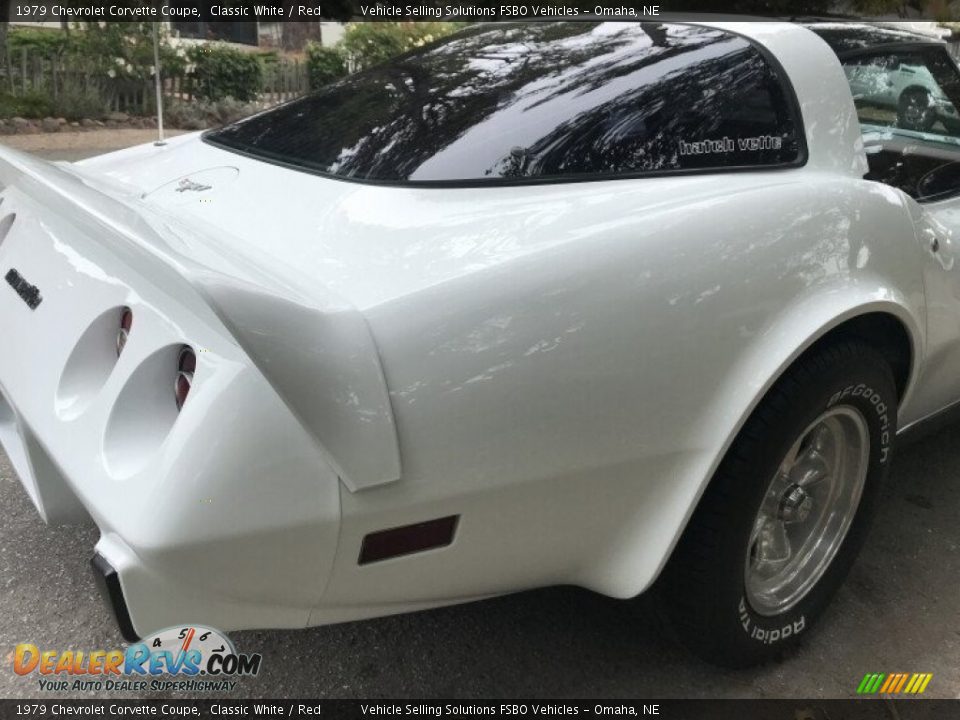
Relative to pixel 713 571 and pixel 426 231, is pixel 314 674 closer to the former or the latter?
pixel 713 571

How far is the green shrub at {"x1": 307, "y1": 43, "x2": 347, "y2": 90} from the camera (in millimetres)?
16594

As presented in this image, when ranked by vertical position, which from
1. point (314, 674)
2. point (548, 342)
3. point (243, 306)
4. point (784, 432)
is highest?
point (243, 306)

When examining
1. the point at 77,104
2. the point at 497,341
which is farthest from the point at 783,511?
the point at 77,104

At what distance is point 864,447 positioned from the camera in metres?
2.19

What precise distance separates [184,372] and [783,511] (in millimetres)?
1458

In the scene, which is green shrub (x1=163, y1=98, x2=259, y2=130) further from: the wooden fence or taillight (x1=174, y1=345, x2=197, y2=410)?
taillight (x1=174, y1=345, x2=197, y2=410)

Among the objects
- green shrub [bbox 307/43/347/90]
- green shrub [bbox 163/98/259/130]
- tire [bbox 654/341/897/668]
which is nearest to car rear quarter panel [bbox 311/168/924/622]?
tire [bbox 654/341/897/668]

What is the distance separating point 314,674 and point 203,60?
48.4 ft

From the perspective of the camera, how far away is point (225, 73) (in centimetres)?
1513

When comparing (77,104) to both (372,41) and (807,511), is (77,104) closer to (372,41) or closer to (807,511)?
(372,41)

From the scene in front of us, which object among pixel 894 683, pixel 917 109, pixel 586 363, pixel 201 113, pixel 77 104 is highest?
pixel 917 109

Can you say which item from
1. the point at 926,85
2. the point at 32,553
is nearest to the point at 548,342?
the point at 32,553

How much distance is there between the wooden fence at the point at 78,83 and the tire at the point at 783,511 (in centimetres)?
1188

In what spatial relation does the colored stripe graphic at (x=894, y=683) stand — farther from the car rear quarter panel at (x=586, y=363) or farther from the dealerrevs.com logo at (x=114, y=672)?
the dealerrevs.com logo at (x=114, y=672)
